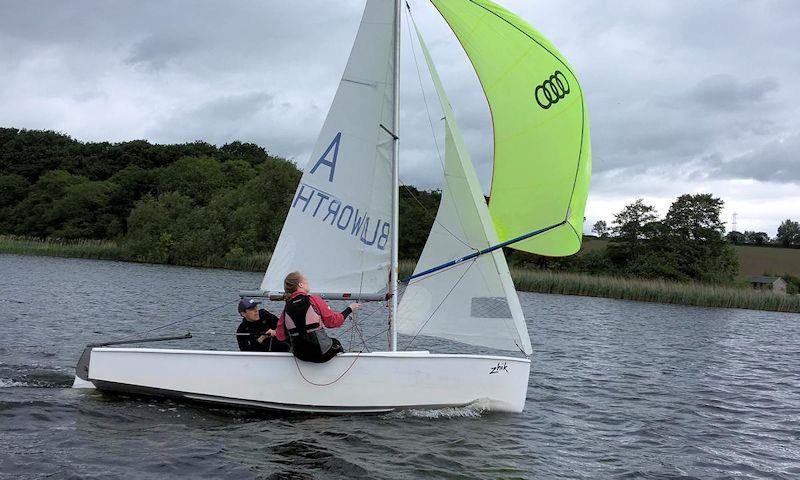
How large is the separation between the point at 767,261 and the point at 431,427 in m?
68.2

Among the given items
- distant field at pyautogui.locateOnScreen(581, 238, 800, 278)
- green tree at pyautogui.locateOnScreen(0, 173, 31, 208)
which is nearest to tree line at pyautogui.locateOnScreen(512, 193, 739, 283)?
distant field at pyautogui.locateOnScreen(581, 238, 800, 278)

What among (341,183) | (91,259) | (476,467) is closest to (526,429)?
(476,467)

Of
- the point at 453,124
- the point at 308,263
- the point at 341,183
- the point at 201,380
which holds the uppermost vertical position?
the point at 453,124

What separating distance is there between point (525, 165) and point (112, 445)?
14.8 feet

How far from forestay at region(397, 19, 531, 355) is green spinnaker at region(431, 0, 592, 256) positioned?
0.44 metres

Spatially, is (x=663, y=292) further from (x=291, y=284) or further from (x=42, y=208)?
(x=42, y=208)

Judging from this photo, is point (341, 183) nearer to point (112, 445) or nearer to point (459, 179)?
point (459, 179)

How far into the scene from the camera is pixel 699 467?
646cm

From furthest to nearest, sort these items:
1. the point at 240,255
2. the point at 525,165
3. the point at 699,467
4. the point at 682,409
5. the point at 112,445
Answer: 1. the point at 240,255
2. the point at 682,409
3. the point at 525,165
4. the point at 699,467
5. the point at 112,445

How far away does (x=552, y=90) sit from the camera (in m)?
6.89

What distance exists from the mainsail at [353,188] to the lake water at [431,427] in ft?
4.99

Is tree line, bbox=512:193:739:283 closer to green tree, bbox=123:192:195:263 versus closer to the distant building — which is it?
the distant building

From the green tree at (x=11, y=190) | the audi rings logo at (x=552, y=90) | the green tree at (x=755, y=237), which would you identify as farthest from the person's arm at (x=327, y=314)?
the green tree at (x=755, y=237)

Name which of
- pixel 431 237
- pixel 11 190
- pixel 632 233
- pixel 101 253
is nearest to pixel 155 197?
pixel 11 190
